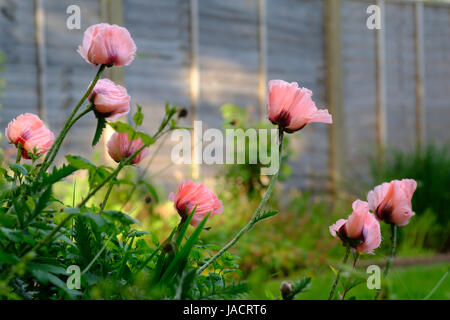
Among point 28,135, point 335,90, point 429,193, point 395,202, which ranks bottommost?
point 429,193

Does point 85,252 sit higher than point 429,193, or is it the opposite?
point 85,252

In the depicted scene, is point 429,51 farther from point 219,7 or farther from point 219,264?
point 219,264

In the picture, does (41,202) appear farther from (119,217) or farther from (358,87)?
(358,87)

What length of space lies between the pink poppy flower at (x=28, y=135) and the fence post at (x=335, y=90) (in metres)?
4.11

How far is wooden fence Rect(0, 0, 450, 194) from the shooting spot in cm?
376

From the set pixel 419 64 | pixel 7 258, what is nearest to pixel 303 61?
pixel 419 64

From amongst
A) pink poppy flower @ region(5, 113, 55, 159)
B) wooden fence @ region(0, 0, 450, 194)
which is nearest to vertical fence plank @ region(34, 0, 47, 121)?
wooden fence @ region(0, 0, 450, 194)

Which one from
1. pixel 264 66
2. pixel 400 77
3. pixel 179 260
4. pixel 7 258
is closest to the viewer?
pixel 7 258

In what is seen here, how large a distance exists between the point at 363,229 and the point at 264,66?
3890mm

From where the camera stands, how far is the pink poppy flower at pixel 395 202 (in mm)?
744

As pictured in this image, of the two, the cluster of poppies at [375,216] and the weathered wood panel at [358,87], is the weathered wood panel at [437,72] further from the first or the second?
the cluster of poppies at [375,216]

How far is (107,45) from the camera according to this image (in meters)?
0.68

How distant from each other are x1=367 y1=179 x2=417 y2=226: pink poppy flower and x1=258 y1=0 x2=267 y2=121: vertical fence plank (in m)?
3.68
